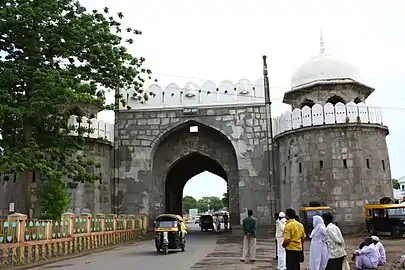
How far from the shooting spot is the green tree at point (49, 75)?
411 inches

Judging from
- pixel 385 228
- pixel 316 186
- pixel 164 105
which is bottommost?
pixel 385 228

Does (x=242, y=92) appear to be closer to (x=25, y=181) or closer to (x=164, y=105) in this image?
(x=164, y=105)

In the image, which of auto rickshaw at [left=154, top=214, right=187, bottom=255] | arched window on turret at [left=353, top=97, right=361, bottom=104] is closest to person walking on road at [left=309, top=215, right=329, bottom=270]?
auto rickshaw at [left=154, top=214, right=187, bottom=255]

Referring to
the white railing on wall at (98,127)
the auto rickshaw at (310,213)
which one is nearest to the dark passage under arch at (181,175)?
the white railing on wall at (98,127)

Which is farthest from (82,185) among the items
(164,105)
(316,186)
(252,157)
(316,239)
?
(316,239)

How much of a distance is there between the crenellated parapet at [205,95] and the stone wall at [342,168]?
9.30 ft

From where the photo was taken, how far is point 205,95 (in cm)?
1903

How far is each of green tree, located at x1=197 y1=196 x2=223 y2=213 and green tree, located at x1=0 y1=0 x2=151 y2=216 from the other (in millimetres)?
78574

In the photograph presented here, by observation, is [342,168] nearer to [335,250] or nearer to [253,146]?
[253,146]

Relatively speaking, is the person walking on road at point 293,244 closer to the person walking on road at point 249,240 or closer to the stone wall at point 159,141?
the person walking on road at point 249,240

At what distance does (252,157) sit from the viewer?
60.7ft

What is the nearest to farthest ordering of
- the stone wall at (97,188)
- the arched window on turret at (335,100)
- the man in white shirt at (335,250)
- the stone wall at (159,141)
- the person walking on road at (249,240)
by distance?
the man in white shirt at (335,250) → the person walking on road at (249,240) → the stone wall at (97,188) → the arched window on turret at (335,100) → the stone wall at (159,141)

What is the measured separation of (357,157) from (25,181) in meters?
10.4

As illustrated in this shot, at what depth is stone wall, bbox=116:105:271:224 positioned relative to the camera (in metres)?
18.4
